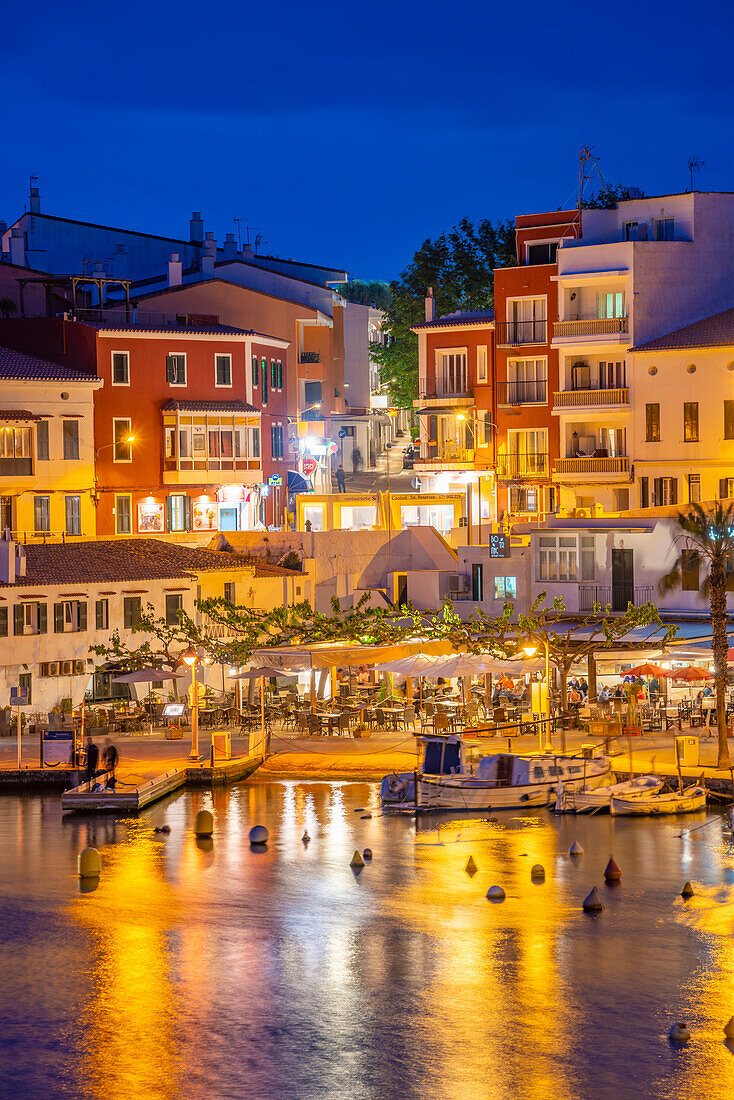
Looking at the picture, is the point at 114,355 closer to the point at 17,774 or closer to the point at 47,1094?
the point at 17,774

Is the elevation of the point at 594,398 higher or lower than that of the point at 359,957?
higher

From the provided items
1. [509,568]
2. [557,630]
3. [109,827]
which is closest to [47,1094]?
[109,827]

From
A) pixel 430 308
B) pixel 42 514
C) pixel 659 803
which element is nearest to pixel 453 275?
pixel 430 308

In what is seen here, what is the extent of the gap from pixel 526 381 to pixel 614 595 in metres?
19.6

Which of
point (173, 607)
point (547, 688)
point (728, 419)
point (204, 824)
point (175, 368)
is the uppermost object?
point (175, 368)

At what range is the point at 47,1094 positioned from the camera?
76.2 feet

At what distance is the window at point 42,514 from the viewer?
68.1 metres

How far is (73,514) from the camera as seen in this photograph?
7000 centimetres

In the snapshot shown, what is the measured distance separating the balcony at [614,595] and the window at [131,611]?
16.3 metres

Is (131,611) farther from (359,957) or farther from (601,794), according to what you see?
(359,957)

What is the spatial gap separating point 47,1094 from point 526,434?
169 ft

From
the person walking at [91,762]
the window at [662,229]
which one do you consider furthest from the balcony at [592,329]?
the person walking at [91,762]

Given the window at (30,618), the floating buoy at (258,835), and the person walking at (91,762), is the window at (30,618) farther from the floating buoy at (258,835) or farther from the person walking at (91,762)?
the floating buoy at (258,835)

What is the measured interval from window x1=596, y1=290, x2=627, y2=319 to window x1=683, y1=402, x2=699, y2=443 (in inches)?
238
